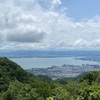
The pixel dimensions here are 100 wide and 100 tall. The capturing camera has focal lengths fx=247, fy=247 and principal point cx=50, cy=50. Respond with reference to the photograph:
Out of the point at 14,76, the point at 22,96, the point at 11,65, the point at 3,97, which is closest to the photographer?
the point at 22,96

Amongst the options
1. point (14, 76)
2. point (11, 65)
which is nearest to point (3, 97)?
point (14, 76)

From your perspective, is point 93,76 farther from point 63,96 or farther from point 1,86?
point 63,96

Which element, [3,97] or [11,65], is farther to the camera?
[11,65]

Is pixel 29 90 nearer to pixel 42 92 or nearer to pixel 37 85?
pixel 42 92

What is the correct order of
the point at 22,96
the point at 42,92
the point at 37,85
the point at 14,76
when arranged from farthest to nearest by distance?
the point at 14,76
the point at 37,85
the point at 42,92
the point at 22,96

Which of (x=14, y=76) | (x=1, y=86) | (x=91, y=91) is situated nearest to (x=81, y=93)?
(x=91, y=91)

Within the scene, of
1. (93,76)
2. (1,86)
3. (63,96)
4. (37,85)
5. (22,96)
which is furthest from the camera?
(1,86)

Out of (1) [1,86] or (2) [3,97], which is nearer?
(2) [3,97]

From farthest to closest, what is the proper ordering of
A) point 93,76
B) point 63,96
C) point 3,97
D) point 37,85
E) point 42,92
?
point 93,76
point 37,85
point 42,92
point 3,97
point 63,96
